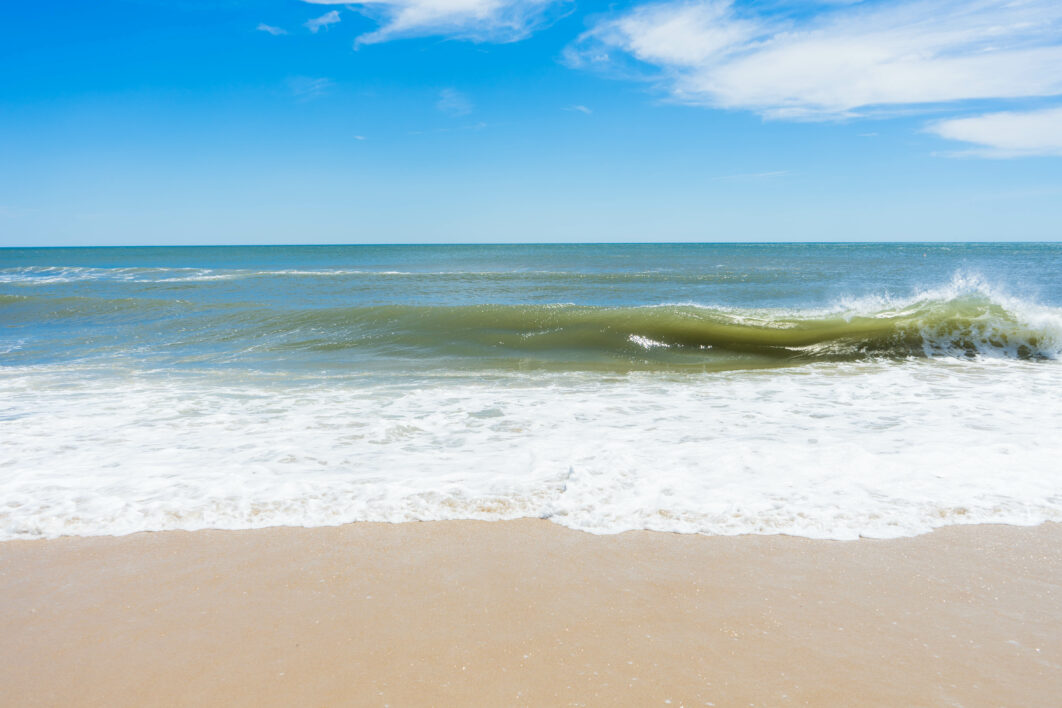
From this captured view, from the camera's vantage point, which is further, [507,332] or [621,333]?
[507,332]

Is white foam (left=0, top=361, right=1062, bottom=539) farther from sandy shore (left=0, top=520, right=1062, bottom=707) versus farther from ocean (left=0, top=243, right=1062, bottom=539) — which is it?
sandy shore (left=0, top=520, right=1062, bottom=707)

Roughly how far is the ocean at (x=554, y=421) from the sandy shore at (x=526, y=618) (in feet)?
0.93

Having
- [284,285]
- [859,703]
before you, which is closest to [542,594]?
[859,703]

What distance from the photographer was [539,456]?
509 cm

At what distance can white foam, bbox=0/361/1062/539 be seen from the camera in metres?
4.00

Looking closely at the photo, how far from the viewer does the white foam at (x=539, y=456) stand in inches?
158

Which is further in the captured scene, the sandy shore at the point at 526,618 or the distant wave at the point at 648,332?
the distant wave at the point at 648,332

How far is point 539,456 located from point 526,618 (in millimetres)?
2203

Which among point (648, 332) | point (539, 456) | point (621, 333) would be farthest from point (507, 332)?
point (539, 456)

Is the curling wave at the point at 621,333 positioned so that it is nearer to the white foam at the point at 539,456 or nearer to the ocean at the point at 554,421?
the ocean at the point at 554,421

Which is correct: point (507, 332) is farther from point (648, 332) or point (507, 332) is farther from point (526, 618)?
point (526, 618)

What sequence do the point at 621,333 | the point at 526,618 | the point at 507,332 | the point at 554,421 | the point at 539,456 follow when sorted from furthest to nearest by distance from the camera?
the point at 507,332, the point at 621,333, the point at 554,421, the point at 539,456, the point at 526,618

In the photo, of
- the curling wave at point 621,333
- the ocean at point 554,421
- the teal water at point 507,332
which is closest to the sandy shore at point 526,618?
the ocean at point 554,421

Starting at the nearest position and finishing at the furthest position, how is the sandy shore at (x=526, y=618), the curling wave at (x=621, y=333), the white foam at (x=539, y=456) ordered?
the sandy shore at (x=526, y=618)
the white foam at (x=539, y=456)
the curling wave at (x=621, y=333)
